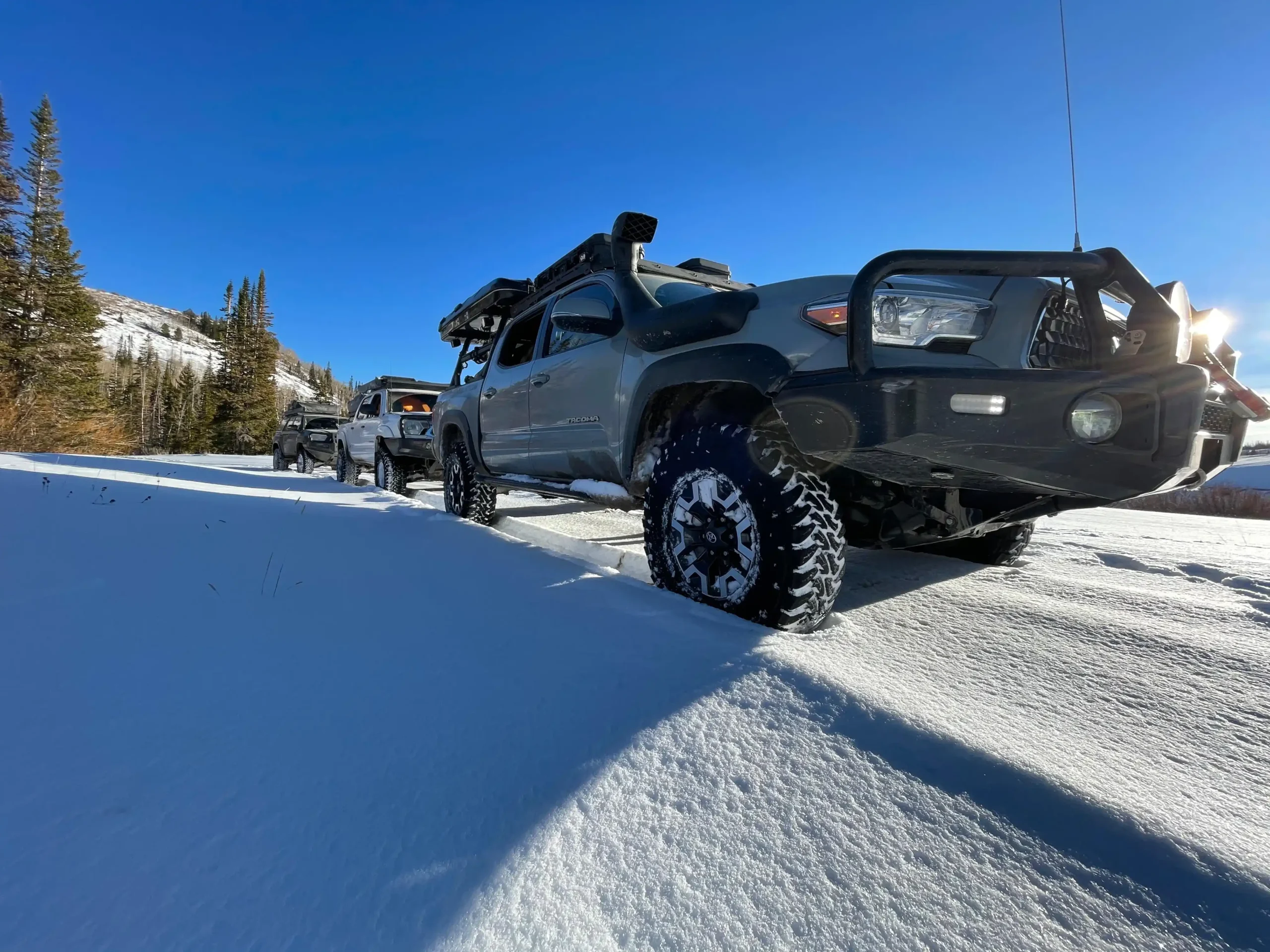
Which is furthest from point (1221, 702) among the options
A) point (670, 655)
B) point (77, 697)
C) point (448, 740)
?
point (77, 697)

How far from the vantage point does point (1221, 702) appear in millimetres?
1432

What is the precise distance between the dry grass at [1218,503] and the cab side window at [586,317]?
8.24 m

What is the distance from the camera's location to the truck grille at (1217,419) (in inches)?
77.6

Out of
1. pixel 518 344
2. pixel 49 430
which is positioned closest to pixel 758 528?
pixel 518 344

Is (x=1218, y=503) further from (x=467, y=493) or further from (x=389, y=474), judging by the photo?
(x=389, y=474)

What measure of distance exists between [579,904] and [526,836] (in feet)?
0.48

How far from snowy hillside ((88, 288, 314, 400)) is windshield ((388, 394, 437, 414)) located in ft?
372

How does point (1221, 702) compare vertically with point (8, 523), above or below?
below

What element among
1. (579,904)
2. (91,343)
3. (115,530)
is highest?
(91,343)

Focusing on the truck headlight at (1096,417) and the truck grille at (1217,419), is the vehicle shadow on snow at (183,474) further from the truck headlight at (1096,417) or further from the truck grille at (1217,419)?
the truck grille at (1217,419)

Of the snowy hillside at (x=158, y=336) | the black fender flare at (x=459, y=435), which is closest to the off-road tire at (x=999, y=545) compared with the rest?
the black fender flare at (x=459, y=435)

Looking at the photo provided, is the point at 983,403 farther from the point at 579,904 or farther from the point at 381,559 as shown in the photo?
the point at 381,559

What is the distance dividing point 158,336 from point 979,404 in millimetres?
171166

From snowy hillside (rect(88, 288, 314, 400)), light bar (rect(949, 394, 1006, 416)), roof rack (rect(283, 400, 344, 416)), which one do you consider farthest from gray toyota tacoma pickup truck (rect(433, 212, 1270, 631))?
snowy hillside (rect(88, 288, 314, 400))
